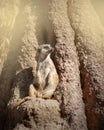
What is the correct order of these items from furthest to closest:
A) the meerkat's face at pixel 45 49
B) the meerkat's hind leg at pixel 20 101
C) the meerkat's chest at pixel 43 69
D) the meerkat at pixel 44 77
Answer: the meerkat's face at pixel 45 49 → the meerkat's chest at pixel 43 69 → the meerkat at pixel 44 77 → the meerkat's hind leg at pixel 20 101

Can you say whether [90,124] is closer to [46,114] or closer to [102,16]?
[46,114]

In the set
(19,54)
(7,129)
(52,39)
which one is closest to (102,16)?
(52,39)

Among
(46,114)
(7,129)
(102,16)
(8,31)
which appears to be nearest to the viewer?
(46,114)

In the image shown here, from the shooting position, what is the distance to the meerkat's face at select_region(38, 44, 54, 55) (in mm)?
4941

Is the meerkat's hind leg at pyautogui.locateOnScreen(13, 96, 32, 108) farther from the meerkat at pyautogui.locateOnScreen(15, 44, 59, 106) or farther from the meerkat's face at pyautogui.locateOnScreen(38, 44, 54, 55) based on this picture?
the meerkat's face at pyautogui.locateOnScreen(38, 44, 54, 55)

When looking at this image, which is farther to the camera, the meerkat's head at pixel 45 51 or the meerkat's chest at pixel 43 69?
the meerkat's head at pixel 45 51

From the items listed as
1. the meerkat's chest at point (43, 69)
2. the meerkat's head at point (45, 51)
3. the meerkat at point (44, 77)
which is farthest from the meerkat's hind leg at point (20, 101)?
the meerkat's head at point (45, 51)

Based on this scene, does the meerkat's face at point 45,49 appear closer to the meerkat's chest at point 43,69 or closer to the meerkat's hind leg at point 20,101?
the meerkat's chest at point 43,69

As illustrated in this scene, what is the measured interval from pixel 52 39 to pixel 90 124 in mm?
1380

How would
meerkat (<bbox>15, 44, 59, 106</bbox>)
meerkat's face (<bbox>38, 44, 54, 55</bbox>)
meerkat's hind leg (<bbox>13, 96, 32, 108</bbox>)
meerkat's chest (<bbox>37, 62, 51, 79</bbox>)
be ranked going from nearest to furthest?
meerkat's hind leg (<bbox>13, 96, 32, 108</bbox>) < meerkat (<bbox>15, 44, 59, 106</bbox>) < meerkat's chest (<bbox>37, 62, 51, 79</bbox>) < meerkat's face (<bbox>38, 44, 54, 55</bbox>)

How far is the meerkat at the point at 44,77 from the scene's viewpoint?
4.67m

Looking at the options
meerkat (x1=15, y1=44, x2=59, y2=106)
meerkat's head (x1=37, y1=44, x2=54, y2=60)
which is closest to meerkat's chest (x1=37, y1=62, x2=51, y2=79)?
meerkat (x1=15, y1=44, x2=59, y2=106)

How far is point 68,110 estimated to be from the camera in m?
4.51

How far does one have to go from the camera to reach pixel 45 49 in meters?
4.96
